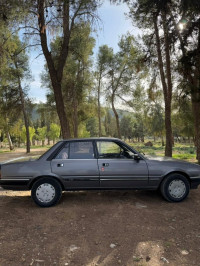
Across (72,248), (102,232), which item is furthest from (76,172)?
(72,248)

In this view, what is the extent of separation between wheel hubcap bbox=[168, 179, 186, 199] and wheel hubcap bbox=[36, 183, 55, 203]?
2.82 metres

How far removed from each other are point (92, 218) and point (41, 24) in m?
7.96

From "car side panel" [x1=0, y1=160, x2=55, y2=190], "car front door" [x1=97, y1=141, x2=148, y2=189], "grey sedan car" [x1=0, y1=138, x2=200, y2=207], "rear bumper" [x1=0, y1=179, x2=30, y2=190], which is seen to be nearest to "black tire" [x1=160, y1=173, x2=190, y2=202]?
"grey sedan car" [x1=0, y1=138, x2=200, y2=207]

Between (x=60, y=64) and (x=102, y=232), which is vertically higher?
(x=60, y=64)

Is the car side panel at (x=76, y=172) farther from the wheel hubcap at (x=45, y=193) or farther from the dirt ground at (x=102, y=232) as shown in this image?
the dirt ground at (x=102, y=232)

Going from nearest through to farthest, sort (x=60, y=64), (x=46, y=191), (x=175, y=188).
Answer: (x=46, y=191) < (x=175, y=188) < (x=60, y=64)

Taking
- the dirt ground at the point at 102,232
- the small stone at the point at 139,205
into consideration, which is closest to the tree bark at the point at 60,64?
the dirt ground at the point at 102,232

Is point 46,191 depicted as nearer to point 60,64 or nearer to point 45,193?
point 45,193

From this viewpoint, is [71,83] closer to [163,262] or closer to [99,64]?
[99,64]

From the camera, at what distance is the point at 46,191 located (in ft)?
16.6

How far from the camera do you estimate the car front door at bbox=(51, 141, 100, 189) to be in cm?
510

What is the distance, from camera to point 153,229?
390 cm

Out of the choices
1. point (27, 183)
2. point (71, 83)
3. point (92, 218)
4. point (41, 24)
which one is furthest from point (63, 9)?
point (71, 83)

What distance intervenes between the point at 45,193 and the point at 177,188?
124 inches
